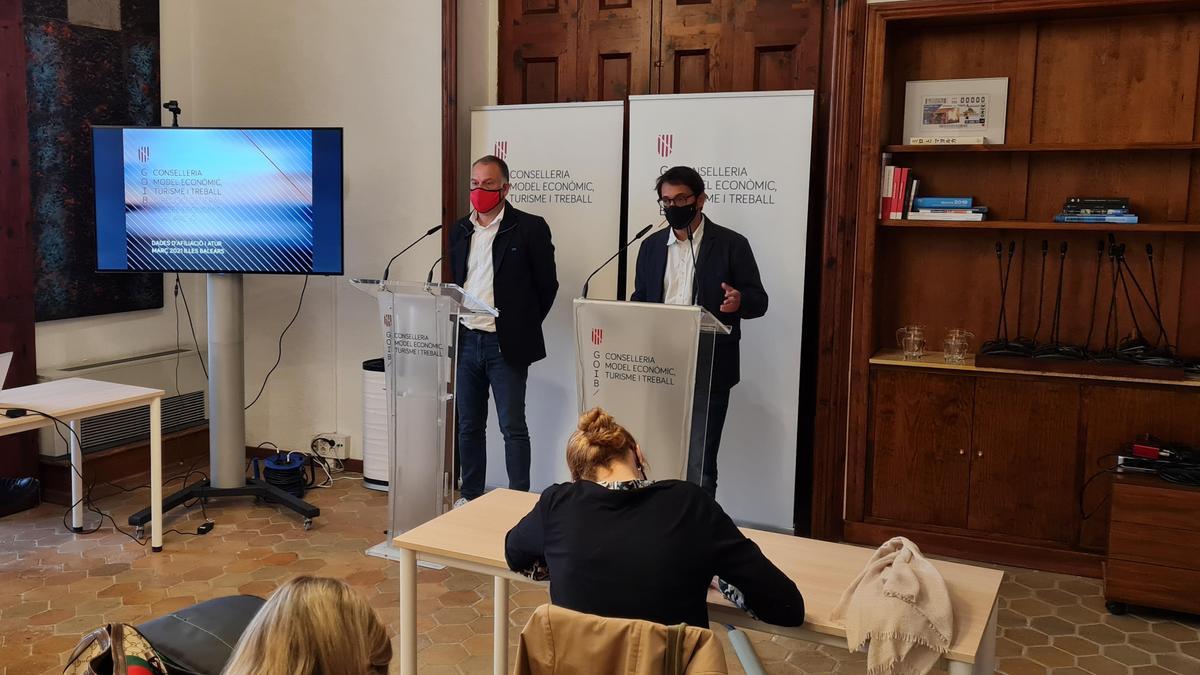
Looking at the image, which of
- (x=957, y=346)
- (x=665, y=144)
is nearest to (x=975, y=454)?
(x=957, y=346)

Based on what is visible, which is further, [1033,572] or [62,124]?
[62,124]

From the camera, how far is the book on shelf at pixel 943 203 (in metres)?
4.40

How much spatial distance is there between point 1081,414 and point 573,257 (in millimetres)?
2380

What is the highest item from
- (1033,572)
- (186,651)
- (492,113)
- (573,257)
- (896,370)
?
(492,113)

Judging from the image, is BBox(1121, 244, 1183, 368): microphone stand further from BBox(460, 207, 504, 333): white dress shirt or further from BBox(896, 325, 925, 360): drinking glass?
BBox(460, 207, 504, 333): white dress shirt

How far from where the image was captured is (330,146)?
15.5ft

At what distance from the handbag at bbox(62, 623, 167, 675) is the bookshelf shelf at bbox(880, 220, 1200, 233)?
11.7 ft

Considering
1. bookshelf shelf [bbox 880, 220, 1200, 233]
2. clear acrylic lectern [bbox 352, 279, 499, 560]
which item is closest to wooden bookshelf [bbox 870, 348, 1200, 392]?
bookshelf shelf [bbox 880, 220, 1200, 233]

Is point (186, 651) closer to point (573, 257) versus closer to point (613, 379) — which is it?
point (613, 379)

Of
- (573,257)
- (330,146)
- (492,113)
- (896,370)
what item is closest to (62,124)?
(330,146)

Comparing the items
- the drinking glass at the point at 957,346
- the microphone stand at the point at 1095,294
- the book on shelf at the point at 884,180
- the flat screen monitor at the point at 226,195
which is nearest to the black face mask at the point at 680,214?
the book on shelf at the point at 884,180

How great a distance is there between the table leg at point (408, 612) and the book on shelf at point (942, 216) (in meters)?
2.83

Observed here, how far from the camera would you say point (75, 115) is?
5.12m

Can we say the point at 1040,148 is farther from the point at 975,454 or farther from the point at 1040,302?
the point at 975,454
